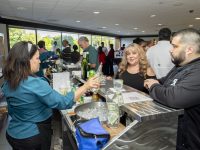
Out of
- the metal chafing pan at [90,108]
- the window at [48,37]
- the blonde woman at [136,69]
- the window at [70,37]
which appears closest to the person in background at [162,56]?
the blonde woman at [136,69]

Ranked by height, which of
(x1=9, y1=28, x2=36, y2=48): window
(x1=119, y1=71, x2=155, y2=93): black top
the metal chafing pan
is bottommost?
the metal chafing pan

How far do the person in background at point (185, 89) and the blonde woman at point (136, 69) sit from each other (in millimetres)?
799

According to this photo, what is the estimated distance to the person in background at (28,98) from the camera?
5.30 ft

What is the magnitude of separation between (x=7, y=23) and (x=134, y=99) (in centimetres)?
889

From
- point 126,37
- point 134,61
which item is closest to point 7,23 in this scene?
point 134,61

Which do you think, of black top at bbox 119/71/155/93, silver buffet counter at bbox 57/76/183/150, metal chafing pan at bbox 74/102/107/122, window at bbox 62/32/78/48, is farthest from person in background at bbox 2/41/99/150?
window at bbox 62/32/78/48

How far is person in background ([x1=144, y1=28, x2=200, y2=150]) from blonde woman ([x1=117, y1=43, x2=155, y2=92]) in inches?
31.4

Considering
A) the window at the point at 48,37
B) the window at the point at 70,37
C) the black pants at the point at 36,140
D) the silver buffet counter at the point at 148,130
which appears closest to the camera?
the silver buffet counter at the point at 148,130

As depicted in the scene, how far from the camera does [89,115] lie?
5.87 ft

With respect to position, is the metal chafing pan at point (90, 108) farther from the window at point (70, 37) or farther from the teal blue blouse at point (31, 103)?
the window at point (70, 37)

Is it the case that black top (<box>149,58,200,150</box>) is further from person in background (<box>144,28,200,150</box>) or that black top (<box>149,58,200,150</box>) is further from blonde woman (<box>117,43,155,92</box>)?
blonde woman (<box>117,43,155,92</box>)

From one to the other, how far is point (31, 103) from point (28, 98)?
Answer: 0.05m

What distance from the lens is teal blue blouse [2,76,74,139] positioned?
1.61 meters

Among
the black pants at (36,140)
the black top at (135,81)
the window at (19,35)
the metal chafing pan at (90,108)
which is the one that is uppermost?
the window at (19,35)
